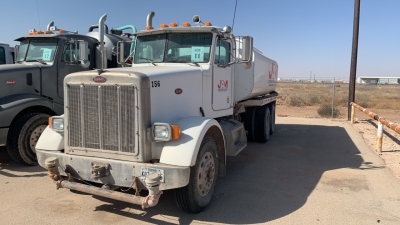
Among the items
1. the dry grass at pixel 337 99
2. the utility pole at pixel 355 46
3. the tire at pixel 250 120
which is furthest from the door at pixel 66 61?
the dry grass at pixel 337 99

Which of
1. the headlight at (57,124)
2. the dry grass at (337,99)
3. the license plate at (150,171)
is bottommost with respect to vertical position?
the dry grass at (337,99)

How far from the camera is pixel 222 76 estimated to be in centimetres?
612

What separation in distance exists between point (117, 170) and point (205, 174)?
1.22 m

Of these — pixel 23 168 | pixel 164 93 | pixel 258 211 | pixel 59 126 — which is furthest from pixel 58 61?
pixel 258 211

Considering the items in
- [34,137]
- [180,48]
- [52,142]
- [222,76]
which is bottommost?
[34,137]

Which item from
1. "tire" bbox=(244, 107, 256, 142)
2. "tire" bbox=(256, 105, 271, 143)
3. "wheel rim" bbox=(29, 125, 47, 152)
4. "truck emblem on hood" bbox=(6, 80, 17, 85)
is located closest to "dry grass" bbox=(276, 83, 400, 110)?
"tire" bbox=(256, 105, 271, 143)

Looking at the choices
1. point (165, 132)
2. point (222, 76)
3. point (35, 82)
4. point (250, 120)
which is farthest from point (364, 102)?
point (165, 132)

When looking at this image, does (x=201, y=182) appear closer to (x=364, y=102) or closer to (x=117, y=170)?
(x=117, y=170)

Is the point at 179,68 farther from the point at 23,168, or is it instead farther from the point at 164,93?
the point at 23,168

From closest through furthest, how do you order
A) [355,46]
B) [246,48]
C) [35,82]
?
[246,48] < [35,82] < [355,46]

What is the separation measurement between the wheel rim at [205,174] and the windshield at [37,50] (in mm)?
4938

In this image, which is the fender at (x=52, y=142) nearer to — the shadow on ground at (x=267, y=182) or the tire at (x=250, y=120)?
the shadow on ground at (x=267, y=182)

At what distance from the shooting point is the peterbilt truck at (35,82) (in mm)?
6543

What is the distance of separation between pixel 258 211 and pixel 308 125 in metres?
10.2
